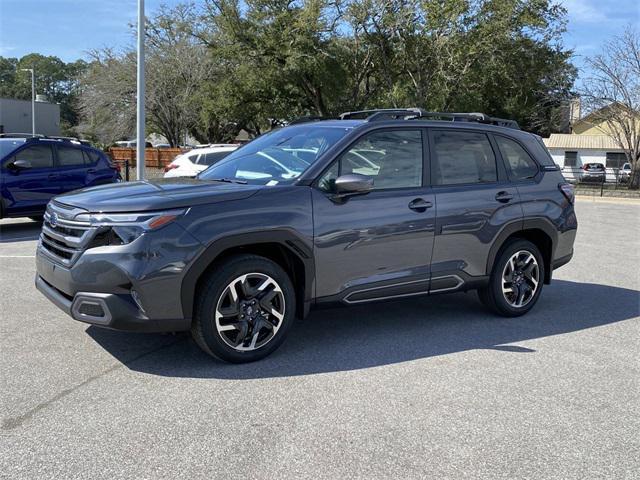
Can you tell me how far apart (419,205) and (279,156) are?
1.24 m

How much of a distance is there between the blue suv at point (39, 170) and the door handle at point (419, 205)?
8.42m

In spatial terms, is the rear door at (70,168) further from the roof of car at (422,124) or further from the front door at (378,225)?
the front door at (378,225)

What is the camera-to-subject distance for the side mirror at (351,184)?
468 cm

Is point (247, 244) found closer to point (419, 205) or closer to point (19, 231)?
point (419, 205)

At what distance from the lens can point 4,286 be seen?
22.5 ft

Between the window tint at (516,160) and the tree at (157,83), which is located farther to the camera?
the tree at (157,83)

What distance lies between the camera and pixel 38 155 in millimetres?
11695

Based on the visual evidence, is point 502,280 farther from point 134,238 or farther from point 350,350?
point 134,238

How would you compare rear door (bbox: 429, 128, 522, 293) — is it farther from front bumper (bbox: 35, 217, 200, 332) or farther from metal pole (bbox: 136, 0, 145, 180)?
metal pole (bbox: 136, 0, 145, 180)

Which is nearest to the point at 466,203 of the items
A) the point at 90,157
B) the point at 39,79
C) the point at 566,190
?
the point at 566,190

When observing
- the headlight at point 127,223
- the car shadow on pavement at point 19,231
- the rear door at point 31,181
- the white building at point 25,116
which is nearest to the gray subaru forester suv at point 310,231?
the headlight at point 127,223

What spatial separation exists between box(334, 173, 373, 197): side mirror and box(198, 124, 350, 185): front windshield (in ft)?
1.08

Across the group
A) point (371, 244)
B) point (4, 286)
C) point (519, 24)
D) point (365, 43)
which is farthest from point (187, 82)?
point (371, 244)

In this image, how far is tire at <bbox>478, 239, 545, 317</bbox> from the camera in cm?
597
